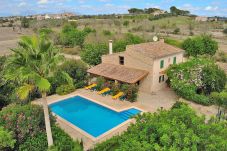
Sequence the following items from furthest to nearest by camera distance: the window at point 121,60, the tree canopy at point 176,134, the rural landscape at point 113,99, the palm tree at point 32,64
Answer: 1. the window at point 121,60
2. the palm tree at point 32,64
3. the rural landscape at point 113,99
4. the tree canopy at point 176,134

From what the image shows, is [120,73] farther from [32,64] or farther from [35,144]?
[32,64]

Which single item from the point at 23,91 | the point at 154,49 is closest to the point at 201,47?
the point at 154,49

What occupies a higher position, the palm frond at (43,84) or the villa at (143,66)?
the palm frond at (43,84)

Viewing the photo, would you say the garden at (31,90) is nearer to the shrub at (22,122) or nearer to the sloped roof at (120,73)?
the shrub at (22,122)

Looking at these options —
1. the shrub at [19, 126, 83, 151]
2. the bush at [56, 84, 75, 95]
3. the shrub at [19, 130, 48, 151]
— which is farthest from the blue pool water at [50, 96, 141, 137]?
the shrub at [19, 130, 48, 151]

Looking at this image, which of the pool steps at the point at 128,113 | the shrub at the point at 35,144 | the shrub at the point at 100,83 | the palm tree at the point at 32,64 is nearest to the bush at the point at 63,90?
the shrub at the point at 100,83

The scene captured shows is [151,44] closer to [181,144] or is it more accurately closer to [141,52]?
[141,52]
